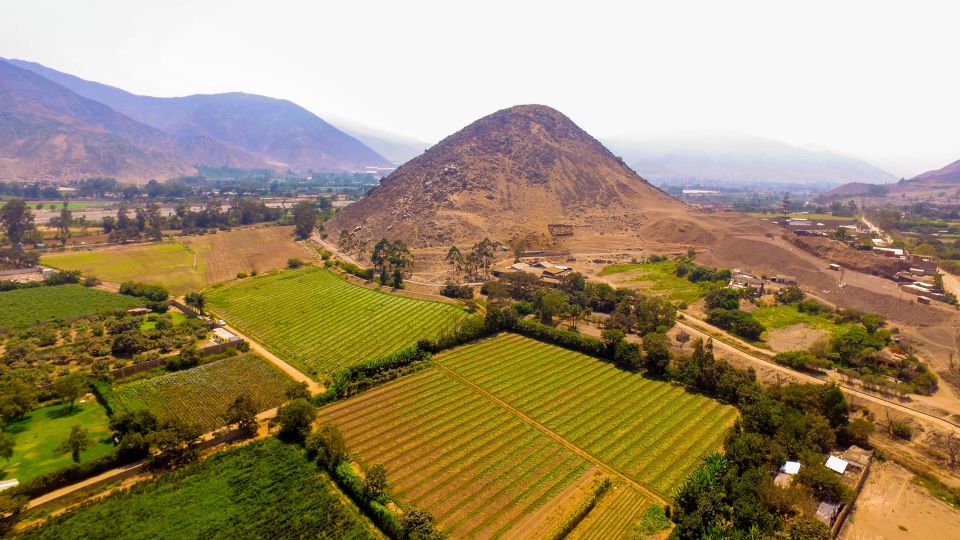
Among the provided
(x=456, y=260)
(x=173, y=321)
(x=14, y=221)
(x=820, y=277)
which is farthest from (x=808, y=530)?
(x=14, y=221)

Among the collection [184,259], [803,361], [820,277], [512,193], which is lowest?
[184,259]

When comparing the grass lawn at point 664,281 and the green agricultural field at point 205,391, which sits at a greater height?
the grass lawn at point 664,281

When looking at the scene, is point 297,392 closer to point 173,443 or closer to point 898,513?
point 173,443

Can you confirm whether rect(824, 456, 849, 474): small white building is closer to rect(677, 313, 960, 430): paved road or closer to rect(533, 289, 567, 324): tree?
rect(677, 313, 960, 430): paved road

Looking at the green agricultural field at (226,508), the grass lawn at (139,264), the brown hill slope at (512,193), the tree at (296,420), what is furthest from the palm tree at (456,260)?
the green agricultural field at (226,508)

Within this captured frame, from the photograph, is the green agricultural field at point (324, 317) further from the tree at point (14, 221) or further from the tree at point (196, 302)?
the tree at point (14, 221)

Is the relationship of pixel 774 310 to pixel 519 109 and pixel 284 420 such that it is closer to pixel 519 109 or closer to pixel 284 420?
pixel 284 420

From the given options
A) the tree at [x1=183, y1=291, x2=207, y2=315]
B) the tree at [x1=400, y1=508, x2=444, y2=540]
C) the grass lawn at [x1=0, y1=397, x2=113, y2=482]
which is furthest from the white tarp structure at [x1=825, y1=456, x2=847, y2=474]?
the tree at [x1=183, y1=291, x2=207, y2=315]
